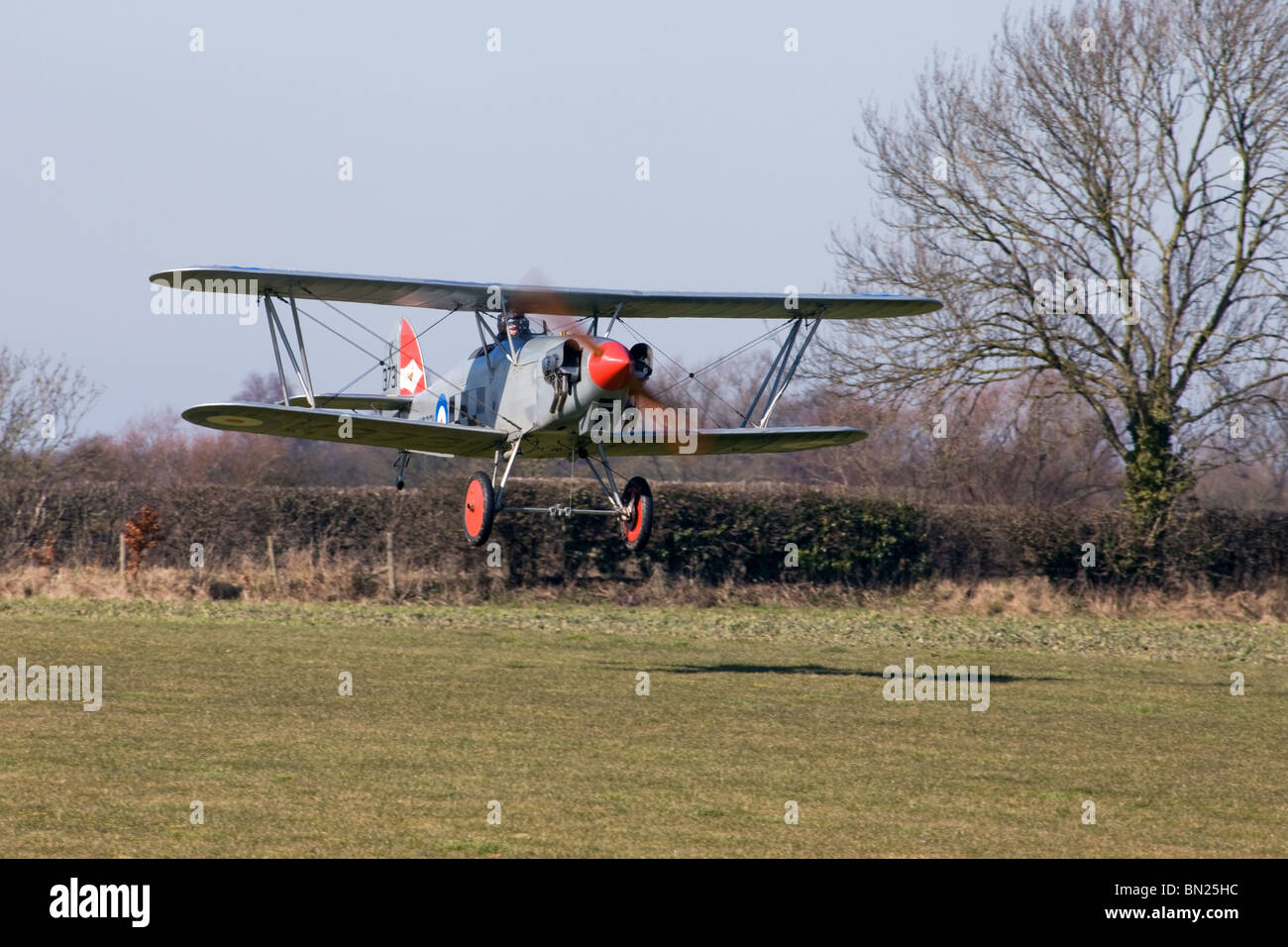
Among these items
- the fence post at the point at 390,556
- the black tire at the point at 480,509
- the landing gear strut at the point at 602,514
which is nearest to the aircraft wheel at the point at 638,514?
the landing gear strut at the point at 602,514

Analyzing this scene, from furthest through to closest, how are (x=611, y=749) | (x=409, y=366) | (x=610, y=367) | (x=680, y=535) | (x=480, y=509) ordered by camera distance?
1. (x=680, y=535)
2. (x=409, y=366)
3. (x=480, y=509)
4. (x=610, y=367)
5. (x=611, y=749)

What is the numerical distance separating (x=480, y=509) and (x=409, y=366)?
15.0 ft

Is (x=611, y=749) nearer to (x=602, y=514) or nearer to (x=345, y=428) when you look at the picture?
(x=602, y=514)

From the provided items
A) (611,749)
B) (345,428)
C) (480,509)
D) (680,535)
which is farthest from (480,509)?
(680,535)

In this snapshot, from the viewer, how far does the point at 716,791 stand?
33.3ft

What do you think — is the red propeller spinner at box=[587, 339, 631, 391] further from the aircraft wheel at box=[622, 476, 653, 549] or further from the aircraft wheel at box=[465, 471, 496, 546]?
the aircraft wheel at box=[465, 471, 496, 546]

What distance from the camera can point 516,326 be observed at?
17.1 metres

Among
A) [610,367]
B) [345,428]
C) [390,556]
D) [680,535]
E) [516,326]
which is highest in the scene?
[516,326]

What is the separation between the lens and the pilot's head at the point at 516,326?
55.9ft

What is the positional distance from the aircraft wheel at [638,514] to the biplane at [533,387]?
20mm

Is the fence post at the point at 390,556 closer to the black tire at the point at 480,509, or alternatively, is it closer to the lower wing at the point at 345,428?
the lower wing at the point at 345,428

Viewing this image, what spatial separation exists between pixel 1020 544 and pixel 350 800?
23323 mm
